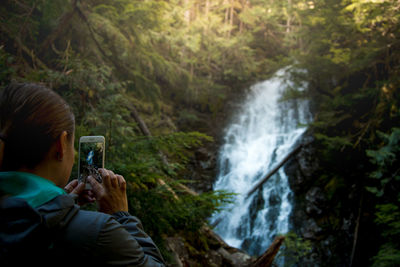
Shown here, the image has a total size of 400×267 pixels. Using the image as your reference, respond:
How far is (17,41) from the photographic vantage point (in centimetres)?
471

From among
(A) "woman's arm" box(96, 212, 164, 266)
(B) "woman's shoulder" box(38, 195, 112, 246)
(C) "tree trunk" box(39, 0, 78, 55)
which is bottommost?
(A) "woman's arm" box(96, 212, 164, 266)

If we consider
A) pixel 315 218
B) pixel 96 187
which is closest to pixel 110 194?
pixel 96 187

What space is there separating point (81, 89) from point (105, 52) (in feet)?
5.53

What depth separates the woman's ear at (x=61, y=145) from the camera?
0.96m

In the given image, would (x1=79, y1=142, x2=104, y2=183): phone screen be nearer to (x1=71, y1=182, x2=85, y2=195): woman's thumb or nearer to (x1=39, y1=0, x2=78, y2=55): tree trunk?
(x1=71, y1=182, x2=85, y2=195): woman's thumb

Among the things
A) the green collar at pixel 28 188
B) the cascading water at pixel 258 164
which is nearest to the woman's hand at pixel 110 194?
the green collar at pixel 28 188

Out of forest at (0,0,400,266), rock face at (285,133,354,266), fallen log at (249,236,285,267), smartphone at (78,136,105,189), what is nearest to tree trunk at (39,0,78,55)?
forest at (0,0,400,266)

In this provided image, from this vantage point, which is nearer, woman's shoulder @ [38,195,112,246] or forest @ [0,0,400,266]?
woman's shoulder @ [38,195,112,246]

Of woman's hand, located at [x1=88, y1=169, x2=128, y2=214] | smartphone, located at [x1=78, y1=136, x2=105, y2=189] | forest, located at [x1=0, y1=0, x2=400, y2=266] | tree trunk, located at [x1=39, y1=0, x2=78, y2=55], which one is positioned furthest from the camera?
tree trunk, located at [x1=39, y1=0, x2=78, y2=55]

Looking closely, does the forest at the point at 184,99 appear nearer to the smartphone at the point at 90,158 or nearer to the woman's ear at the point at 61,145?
the smartphone at the point at 90,158

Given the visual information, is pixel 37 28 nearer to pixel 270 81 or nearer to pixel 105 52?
pixel 105 52

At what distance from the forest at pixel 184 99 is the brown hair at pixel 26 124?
4.80ft

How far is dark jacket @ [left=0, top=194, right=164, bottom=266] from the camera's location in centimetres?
72

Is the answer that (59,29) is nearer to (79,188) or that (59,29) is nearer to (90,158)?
(90,158)
